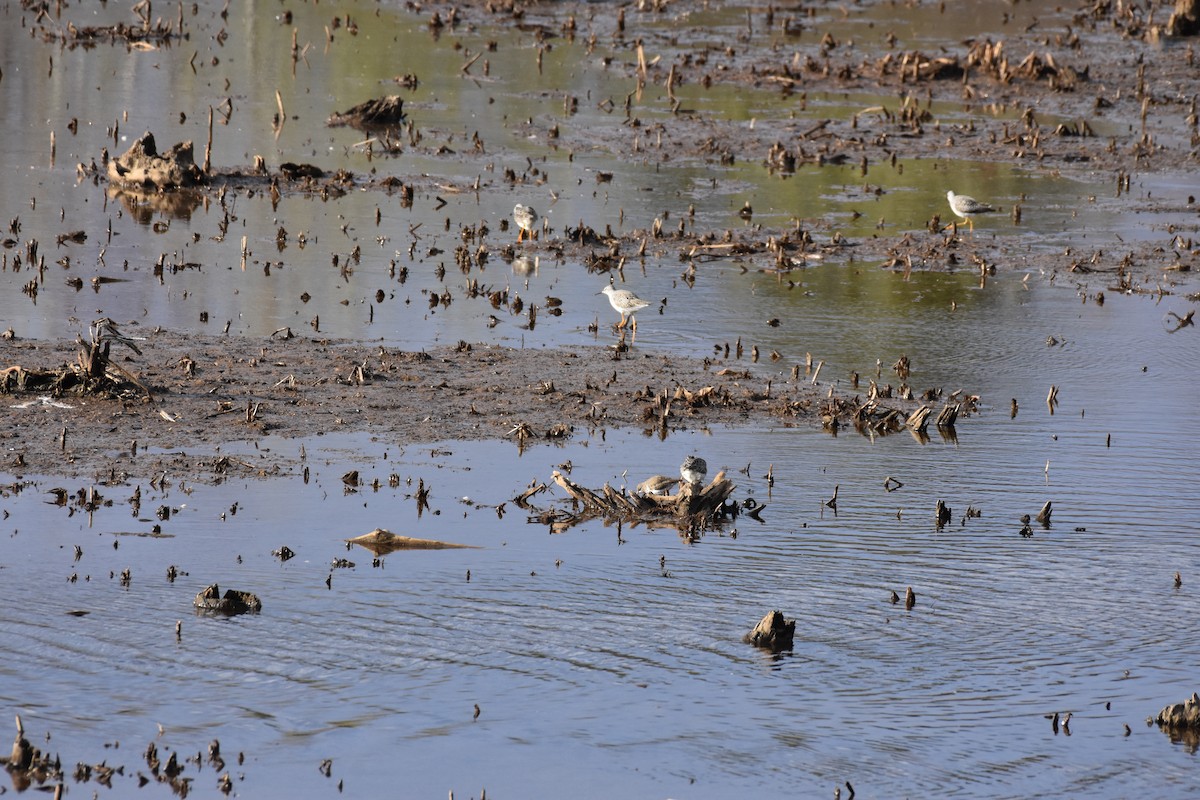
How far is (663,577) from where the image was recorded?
9.65 m

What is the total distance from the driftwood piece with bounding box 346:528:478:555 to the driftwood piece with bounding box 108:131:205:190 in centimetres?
1251

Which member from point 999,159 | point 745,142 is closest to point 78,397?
point 745,142

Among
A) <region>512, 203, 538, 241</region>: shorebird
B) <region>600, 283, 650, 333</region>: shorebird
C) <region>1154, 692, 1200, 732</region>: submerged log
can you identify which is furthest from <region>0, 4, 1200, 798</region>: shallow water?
<region>512, 203, 538, 241</region>: shorebird

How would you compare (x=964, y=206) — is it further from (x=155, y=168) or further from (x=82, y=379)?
(x=82, y=379)

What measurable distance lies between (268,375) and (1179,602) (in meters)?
7.42

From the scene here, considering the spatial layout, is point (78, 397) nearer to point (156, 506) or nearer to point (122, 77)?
point (156, 506)

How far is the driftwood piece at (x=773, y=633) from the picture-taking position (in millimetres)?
8625

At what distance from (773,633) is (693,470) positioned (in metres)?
2.26

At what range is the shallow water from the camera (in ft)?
25.0

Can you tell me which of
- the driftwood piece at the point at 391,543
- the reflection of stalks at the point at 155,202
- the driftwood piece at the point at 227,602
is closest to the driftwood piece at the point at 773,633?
the driftwood piece at the point at 391,543

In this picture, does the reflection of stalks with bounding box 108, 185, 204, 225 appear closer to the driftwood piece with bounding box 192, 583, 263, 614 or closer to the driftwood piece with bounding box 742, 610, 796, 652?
the driftwood piece with bounding box 192, 583, 263, 614

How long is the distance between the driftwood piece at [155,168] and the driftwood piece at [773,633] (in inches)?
576

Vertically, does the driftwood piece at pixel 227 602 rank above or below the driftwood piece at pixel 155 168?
below

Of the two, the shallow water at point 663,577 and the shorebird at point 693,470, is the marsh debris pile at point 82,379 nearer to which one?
the shallow water at point 663,577
